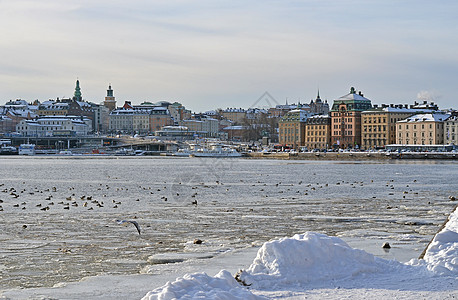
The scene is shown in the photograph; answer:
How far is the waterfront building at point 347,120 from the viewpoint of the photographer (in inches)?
5906

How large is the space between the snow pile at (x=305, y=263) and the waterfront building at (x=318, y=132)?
14336 cm

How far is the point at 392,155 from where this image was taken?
114m

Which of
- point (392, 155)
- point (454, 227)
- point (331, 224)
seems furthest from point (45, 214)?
point (392, 155)

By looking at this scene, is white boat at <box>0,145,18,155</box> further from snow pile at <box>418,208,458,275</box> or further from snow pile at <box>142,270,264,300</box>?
snow pile at <box>142,270,264,300</box>

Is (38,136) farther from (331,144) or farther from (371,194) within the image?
(371,194)

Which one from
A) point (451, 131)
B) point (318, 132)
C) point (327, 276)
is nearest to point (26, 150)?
point (318, 132)

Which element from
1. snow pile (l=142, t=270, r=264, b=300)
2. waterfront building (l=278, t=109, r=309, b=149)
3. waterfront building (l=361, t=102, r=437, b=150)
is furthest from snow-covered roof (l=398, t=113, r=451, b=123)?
snow pile (l=142, t=270, r=264, b=300)

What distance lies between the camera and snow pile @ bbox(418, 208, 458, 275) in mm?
11289

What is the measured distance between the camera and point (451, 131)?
128 metres

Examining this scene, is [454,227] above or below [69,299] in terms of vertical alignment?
above

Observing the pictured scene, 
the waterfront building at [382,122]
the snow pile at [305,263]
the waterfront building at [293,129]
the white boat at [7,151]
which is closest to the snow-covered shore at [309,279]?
the snow pile at [305,263]

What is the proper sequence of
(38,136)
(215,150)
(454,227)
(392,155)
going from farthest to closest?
1. (38,136)
2. (215,150)
3. (392,155)
4. (454,227)

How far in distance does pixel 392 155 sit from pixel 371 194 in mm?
82492

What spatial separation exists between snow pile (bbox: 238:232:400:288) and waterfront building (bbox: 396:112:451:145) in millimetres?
123129
